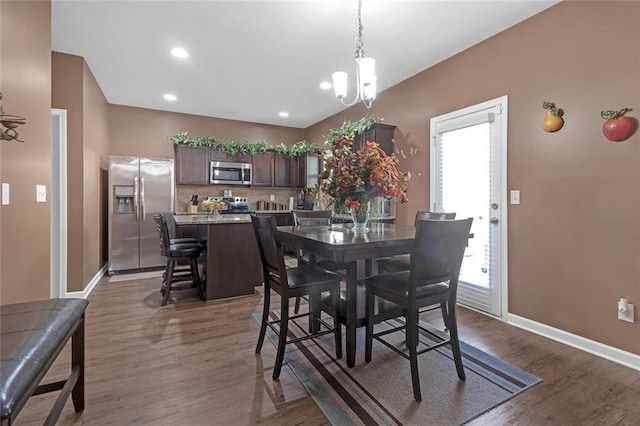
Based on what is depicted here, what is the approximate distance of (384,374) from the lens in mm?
2027

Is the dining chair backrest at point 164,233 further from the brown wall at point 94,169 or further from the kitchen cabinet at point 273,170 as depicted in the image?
the kitchen cabinet at point 273,170

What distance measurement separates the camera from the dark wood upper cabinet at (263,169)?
6.20 meters

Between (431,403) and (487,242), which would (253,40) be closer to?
(487,242)

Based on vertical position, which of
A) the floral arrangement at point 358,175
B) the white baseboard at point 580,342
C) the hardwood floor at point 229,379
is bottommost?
the hardwood floor at point 229,379

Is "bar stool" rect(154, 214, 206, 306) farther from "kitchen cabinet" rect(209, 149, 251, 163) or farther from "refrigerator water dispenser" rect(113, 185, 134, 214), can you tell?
"kitchen cabinet" rect(209, 149, 251, 163)

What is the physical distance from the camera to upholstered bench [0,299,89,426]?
0.90 metres

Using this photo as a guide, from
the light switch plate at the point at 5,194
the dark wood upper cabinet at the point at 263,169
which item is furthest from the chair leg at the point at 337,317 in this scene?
the dark wood upper cabinet at the point at 263,169

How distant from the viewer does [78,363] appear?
166 cm

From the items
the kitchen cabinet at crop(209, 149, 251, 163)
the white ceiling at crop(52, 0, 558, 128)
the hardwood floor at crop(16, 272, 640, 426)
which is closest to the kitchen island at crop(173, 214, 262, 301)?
the hardwood floor at crop(16, 272, 640, 426)

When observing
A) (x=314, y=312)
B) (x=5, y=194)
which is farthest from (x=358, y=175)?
(x=5, y=194)

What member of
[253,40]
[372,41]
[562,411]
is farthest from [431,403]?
[253,40]

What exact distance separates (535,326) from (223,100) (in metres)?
5.06

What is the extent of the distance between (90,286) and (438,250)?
4204 mm

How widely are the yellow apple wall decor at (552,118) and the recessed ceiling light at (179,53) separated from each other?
11.7ft
